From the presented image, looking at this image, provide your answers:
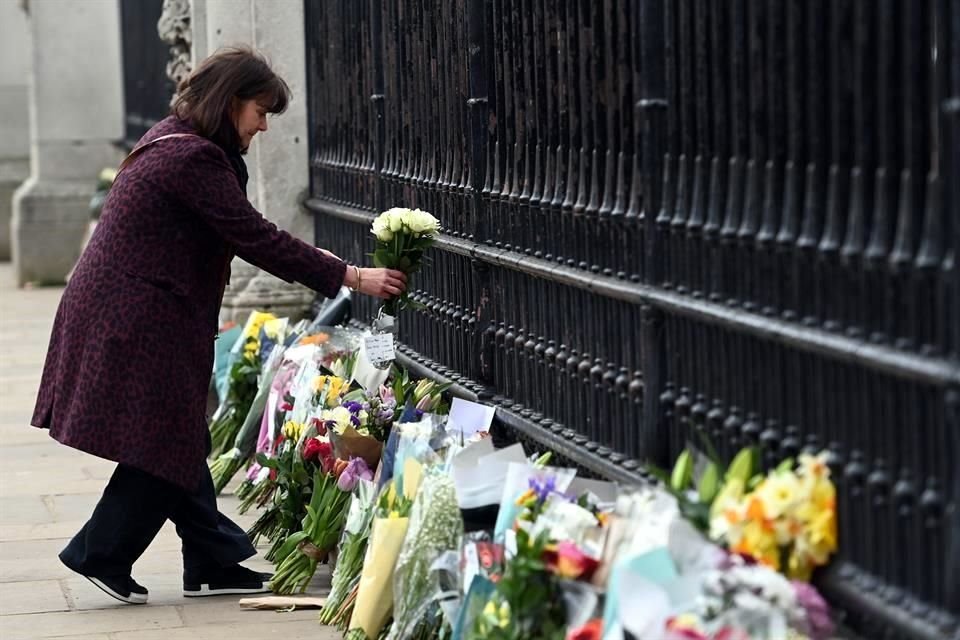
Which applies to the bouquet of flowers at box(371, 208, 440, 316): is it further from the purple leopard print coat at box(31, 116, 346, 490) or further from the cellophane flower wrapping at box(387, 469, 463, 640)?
the cellophane flower wrapping at box(387, 469, 463, 640)

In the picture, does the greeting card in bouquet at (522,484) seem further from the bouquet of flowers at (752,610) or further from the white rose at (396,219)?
the white rose at (396,219)

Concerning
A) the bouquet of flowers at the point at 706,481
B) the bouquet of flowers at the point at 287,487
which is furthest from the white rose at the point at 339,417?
the bouquet of flowers at the point at 706,481

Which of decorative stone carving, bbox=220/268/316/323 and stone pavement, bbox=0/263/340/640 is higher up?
decorative stone carving, bbox=220/268/316/323

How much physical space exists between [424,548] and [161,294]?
4.57ft

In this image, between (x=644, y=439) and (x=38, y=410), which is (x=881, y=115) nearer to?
(x=644, y=439)

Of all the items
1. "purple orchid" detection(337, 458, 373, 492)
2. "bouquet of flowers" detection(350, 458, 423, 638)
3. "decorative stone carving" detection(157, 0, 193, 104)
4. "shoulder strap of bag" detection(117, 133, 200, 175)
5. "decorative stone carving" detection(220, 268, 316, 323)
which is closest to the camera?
"bouquet of flowers" detection(350, 458, 423, 638)

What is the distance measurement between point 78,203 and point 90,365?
1299 cm

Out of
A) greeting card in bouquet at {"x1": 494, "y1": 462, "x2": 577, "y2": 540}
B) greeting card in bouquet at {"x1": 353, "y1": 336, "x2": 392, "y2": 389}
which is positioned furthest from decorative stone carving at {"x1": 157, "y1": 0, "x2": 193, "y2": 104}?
greeting card in bouquet at {"x1": 494, "y1": 462, "x2": 577, "y2": 540}

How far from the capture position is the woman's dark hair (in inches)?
239

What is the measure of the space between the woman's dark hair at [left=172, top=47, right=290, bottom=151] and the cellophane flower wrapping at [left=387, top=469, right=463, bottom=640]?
1.57 meters

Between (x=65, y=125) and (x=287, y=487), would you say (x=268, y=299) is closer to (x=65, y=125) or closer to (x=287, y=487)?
(x=287, y=487)

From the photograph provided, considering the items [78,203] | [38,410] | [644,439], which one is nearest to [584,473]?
[644,439]

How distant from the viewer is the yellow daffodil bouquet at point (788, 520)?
3791 mm

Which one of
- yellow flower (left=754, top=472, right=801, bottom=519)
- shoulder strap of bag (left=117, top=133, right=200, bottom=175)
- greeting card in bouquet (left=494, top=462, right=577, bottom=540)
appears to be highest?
shoulder strap of bag (left=117, top=133, right=200, bottom=175)
